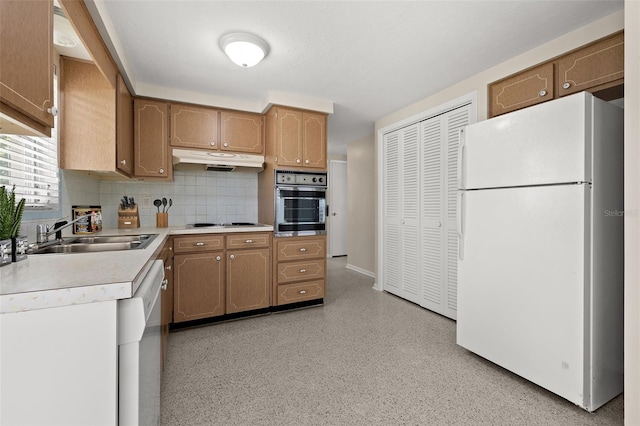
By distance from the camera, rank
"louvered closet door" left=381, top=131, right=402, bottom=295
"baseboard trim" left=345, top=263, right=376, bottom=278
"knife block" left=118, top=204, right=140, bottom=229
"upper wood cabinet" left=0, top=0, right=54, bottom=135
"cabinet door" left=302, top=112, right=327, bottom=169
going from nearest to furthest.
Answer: "upper wood cabinet" left=0, top=0, right=54, bottom=135 < "knife block" left=118, top=204, right=140, bottom=229 < "cabinet door" left=302, top=112, right=327, bottom=169 < "louvered closet door" left=381, top=131, right=402, bottom=295 < "baseboard trim" left=345, top=263, right=376, bottom=278

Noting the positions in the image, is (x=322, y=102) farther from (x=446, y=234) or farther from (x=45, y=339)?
(x=45, y=339)

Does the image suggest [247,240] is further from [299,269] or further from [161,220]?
[161,220]

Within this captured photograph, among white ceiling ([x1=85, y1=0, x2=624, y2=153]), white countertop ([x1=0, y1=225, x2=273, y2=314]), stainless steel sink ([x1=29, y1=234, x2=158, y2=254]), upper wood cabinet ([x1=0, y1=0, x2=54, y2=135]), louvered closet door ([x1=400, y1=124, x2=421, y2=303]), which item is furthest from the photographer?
louvered closet door ([x1=400, y1=124, x2=421, y2=303])

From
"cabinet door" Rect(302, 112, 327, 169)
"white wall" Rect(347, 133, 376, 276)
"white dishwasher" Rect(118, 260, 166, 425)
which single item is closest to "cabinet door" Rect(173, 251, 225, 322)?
"cabinet door" Rect(302, 112, 327, 169)

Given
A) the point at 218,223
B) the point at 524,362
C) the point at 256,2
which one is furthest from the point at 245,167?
the point at 524,362

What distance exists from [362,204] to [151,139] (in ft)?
10.4

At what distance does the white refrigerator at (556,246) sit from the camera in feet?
5.19

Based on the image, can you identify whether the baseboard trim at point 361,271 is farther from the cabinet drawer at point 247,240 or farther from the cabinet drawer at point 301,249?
the cabinet drawer at point 247,240

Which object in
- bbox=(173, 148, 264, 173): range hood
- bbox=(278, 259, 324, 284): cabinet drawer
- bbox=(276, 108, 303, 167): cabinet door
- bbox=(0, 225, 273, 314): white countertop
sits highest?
bbox=(276, 108, 303, 167): cabinet door

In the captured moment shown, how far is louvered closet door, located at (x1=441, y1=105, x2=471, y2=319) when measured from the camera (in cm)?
288

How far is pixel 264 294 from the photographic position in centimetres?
303

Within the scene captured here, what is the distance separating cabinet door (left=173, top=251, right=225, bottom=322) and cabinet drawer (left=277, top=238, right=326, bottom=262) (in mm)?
605

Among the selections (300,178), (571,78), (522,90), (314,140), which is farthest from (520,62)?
(300,178)

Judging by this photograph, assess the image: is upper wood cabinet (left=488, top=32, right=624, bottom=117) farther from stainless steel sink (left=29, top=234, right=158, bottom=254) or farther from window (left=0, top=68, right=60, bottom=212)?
window (left=0, top=68, right=60, bottom=212)
